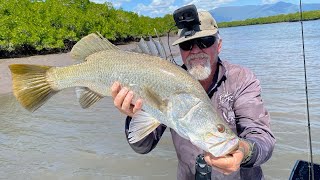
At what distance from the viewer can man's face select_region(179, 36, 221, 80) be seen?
2910mm

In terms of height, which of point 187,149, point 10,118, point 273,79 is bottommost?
point 273,79

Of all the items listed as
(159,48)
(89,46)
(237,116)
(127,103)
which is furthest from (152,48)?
(237,116)

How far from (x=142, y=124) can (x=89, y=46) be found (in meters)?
0.73

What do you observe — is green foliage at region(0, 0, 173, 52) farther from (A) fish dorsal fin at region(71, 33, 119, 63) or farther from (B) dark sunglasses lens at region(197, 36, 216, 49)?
(A) fish dorsal fin at region(71, 33, 119, 63)

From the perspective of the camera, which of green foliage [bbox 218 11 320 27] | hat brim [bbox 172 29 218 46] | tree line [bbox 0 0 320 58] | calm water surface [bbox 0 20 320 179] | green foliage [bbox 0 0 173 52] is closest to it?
hat brim [bbox 172 29 218 46]

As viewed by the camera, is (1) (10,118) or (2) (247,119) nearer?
(2) (247,119)

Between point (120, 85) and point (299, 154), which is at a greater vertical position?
point (120, 85)

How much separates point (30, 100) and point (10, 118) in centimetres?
825

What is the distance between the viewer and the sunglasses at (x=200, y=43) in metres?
2.90

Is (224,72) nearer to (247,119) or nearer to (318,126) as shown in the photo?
(247,119)

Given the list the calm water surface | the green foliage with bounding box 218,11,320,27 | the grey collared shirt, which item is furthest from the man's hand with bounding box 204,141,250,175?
the green foliage with bounding box 218,11,320,27

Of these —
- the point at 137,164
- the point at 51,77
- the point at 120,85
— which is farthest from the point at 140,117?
the point at 137,164

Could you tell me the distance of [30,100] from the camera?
2.71 meters

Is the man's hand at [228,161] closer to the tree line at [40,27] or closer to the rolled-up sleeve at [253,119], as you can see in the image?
the rolled-up sleeve at [253,119]
